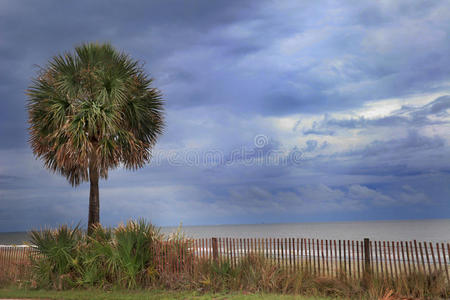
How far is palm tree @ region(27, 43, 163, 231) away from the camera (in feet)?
57.2

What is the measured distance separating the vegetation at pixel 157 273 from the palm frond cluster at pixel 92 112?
3557 mm

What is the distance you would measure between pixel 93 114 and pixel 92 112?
0.24m

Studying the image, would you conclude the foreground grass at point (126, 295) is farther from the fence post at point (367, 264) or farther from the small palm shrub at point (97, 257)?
the fence post at point (367, 264)

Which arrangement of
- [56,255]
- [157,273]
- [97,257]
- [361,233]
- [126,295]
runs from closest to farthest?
1. [126,295]
2. [157,273]
3. [97,257]
4. [56,255]
5. [361,233]

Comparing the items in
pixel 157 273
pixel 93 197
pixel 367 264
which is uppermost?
pixel 93 197

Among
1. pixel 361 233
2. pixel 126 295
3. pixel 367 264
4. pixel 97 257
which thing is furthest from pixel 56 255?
pixel 361 233

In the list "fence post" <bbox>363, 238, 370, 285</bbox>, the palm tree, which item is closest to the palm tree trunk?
the palm tree

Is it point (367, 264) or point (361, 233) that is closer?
point (367, 264)

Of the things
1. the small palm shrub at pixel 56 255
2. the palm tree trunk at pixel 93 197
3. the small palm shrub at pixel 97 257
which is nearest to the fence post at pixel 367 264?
the small palm shrub at pixel 97 257

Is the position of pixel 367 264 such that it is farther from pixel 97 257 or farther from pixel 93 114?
pixel 93 114

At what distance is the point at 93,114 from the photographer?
17328mm

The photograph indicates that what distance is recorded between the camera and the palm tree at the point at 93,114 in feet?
57.2

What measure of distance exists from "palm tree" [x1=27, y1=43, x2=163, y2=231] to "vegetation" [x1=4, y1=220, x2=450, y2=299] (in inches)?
107

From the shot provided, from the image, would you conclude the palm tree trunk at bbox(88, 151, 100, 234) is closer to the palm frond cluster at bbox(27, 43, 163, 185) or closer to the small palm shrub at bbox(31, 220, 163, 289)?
the palm frond cluster at bbox(27, 43, 163, 185)
